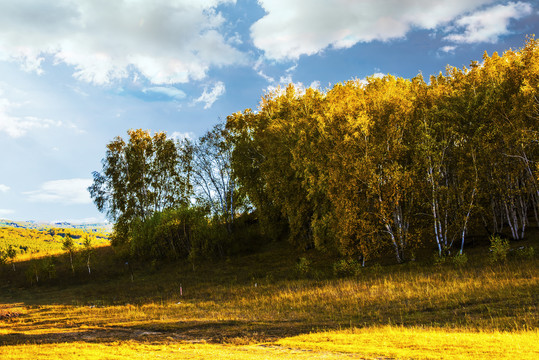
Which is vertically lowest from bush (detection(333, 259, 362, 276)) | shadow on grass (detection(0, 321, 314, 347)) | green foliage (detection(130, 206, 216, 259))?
bush (detection(333, 259, 362, 276))

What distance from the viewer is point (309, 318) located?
18.5m

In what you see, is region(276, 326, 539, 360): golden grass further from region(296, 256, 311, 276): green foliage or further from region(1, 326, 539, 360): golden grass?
region(296, 256, 311, 276): green foliage

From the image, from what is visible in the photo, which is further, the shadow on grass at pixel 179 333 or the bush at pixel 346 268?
the bush at pixel 346 268

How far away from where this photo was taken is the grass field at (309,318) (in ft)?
37.9

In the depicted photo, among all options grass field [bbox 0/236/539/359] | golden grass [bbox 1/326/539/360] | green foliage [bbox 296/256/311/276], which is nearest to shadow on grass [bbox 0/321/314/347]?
grass field [bbox 0/236/539/359]

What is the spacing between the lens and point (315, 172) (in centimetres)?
3553

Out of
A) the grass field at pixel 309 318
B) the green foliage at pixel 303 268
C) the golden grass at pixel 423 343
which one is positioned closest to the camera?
the golden grass at pixel 423 343

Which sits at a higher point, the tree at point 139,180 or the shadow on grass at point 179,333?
the tree at point 139,180

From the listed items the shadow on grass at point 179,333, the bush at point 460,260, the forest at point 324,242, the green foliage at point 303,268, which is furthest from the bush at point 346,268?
the shadow on grass at point 179,333

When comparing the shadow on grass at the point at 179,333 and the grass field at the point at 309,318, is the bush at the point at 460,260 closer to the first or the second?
the grass field at the point at 309,318

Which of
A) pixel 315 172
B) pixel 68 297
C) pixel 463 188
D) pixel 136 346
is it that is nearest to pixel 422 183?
pixel 463 188

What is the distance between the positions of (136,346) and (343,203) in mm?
20849

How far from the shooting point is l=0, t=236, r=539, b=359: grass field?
454 inches

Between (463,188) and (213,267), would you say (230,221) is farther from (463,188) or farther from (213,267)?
(463,188)
